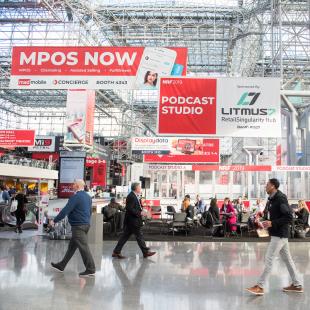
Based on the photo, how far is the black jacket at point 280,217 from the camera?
5.67m

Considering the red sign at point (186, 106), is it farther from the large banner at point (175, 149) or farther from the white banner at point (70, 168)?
the large banner at point (175, 149)

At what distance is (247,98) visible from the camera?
32.2ft

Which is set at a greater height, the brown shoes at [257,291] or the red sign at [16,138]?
the red sign at [16,138]

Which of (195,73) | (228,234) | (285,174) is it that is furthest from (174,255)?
(195,73)

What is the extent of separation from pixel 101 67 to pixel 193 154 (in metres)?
19.9

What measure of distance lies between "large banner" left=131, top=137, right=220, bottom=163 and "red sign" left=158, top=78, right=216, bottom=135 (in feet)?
52.5

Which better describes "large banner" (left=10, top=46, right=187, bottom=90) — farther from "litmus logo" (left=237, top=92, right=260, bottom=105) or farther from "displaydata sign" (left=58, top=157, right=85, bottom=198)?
"displaydata sign" (left=58, top=157, right=85, bottom=198)

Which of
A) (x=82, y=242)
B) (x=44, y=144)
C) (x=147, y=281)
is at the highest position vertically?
(x=44, y=144)

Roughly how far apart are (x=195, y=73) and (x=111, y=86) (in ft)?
92.1

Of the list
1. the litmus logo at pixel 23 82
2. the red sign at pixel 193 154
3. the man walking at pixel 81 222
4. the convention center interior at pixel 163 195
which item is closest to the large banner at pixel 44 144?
the convention center interior at pixel 163 195

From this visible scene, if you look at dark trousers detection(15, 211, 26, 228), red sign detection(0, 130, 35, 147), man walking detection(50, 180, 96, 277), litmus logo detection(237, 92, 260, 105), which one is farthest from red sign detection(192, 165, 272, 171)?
man walking detection(50, 180, 96, 277)

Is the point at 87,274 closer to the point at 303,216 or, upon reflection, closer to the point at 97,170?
the point at 303,216

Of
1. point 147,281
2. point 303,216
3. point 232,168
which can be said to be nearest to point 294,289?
point 147,281

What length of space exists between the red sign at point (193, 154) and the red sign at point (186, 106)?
16620 millimetres
